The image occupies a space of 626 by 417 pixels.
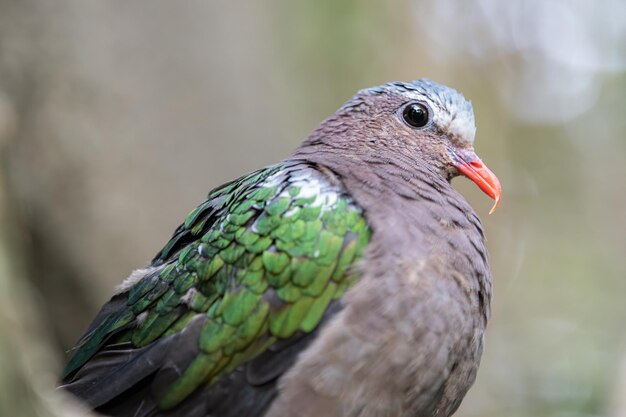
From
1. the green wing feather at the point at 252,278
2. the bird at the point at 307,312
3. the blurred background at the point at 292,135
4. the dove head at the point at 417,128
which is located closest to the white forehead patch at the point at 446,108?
the dove head at the point at 417,128

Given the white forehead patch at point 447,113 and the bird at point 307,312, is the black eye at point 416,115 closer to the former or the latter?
the white forehead patch at point 447,113

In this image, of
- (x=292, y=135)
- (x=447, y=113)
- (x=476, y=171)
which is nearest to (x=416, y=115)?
(x=447, y=113)

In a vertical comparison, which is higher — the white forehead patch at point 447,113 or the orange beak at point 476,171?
the white forehead patch at point 447,113

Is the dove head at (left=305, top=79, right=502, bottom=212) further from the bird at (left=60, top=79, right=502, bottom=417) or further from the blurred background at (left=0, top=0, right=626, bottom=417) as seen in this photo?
the blurred background at (left=0, top=0, right=626, bottom=417)

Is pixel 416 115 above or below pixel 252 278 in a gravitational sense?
above

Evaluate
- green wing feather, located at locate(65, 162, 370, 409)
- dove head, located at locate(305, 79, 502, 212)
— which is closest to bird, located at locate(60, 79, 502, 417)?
green wing feather, located at locate(65, 162, 370, 409)

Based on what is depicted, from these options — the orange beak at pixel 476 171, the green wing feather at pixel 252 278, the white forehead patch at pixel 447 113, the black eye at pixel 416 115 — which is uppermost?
the white forehead patch at pixel 447 113

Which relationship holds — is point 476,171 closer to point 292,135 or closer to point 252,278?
point 252,278

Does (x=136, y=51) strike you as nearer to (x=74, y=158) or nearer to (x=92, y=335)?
(x=74, y=158)
